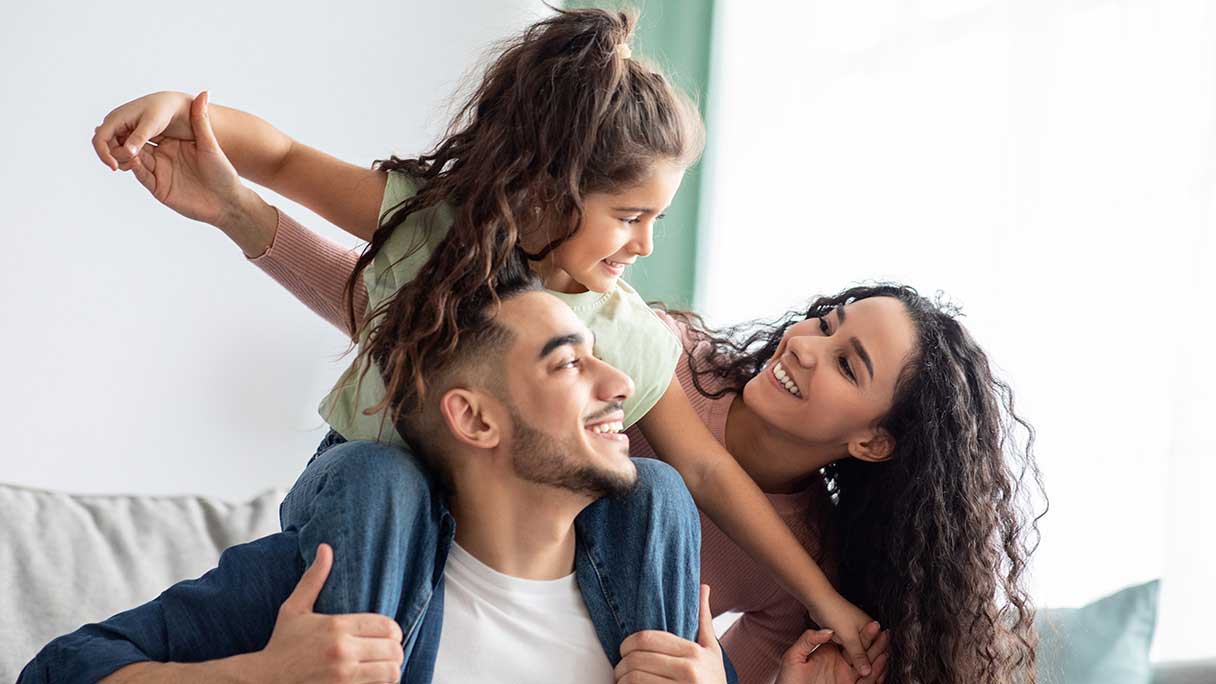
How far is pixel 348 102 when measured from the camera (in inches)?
120

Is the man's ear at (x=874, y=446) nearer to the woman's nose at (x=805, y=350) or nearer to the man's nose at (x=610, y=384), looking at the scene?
the woman's nose at (x=805, y=350)

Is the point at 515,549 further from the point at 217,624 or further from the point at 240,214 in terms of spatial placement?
the point at 240,214

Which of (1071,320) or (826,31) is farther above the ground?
(826,31)

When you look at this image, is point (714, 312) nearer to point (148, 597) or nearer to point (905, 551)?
point (905, 551)

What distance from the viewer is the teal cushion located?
1930mm

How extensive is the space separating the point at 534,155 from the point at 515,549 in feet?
1.69

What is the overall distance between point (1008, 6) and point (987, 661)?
1.24 meters

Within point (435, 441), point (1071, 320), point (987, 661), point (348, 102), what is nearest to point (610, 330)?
point (435, 441)

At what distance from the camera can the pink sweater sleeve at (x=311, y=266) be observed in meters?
1.91

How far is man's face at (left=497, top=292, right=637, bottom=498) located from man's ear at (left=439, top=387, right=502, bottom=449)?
2 centimetres

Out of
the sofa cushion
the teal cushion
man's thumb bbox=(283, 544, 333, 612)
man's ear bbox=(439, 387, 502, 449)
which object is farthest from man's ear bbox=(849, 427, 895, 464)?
the sofa cushion

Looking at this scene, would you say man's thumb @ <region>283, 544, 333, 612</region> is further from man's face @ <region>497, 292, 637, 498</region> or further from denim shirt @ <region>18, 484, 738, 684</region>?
man's face @ <region>497, 292, 637, 498</region>

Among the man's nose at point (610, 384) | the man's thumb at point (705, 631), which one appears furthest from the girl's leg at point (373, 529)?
the man's thumb at point (705, 631)

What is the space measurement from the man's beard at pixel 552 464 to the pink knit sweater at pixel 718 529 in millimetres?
487
